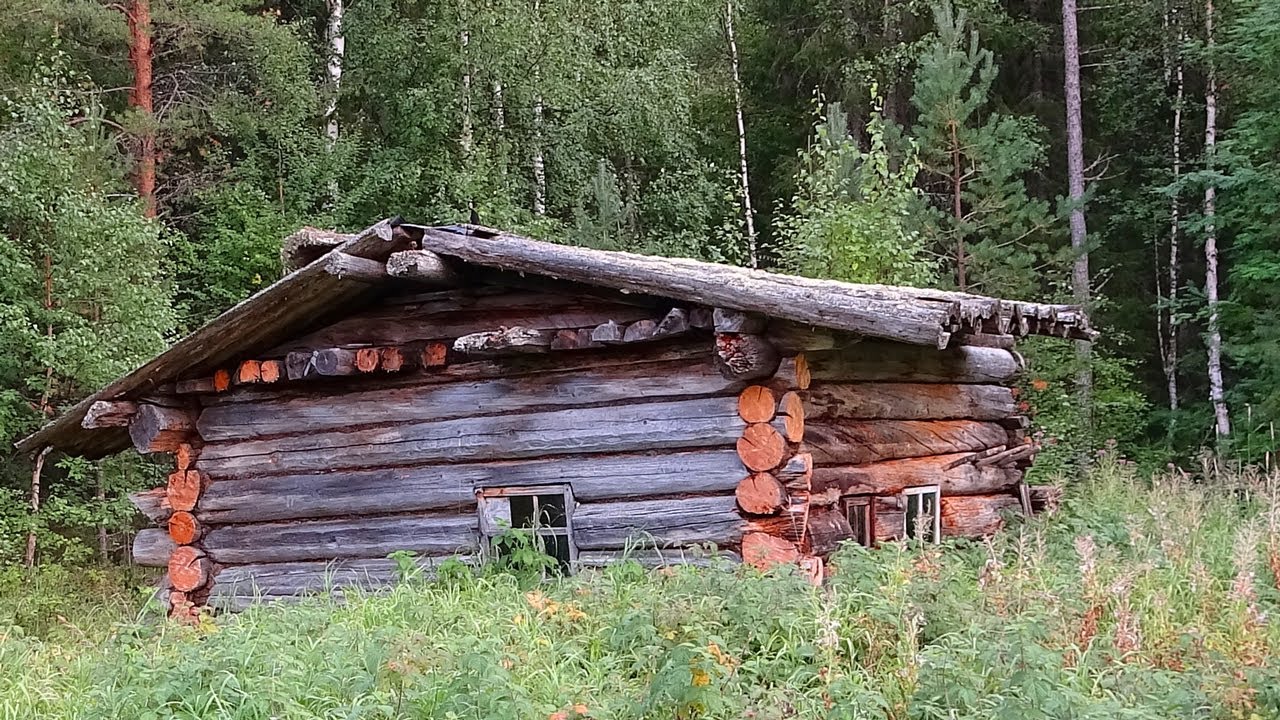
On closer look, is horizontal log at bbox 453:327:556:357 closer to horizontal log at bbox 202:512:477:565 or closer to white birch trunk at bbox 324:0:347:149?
horizontal log at bbox 202:512:477:565

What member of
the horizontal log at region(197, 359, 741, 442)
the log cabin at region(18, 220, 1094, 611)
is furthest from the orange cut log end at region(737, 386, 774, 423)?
the horizontal log at region(197, 359, 741, 442)

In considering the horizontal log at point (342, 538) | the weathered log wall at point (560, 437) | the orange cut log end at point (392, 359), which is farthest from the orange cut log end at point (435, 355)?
the horizontal log at point (342, 538)

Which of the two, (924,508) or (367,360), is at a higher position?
(367,360)

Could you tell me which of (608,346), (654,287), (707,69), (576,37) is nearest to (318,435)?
(608,346)

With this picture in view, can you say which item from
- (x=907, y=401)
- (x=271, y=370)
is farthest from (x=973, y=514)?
(x=271, y=370)

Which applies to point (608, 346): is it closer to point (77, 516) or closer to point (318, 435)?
point (318, 435)

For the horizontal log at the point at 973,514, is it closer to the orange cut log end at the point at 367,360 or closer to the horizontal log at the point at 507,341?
the horizontal log at the point at 507,341

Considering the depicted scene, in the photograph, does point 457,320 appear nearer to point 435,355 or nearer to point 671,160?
point 435,355

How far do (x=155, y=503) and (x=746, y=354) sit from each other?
5.94 meters

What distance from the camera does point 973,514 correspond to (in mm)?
9695

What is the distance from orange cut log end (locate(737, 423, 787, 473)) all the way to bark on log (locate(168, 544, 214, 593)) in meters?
5.16

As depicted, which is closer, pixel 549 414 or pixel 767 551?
pixel 767 551

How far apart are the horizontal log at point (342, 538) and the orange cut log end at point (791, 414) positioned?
2.74 meters

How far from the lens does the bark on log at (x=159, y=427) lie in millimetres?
9391
